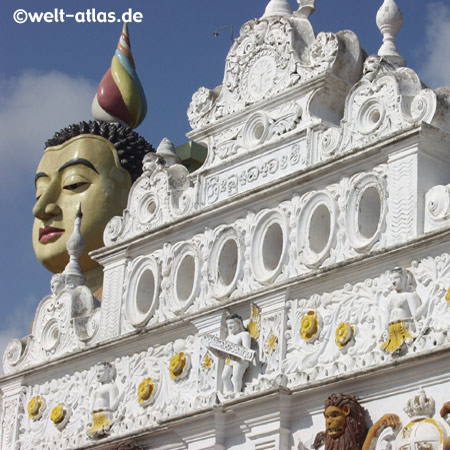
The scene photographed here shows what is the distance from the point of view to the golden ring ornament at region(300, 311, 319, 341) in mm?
19359

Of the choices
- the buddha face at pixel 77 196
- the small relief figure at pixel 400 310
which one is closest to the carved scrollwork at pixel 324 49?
the small relief figure at pixel 400 310

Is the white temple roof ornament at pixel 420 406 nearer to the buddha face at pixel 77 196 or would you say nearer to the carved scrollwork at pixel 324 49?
the carved scrollwork at pixel 324 49

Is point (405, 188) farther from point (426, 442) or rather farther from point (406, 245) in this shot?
point (426, 442)

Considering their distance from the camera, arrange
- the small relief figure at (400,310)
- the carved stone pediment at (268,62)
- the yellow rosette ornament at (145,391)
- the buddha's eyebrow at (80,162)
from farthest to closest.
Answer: the buddha's eyebrow at (80,162) → the yellow rosette ornament at (145,391) → the carved stone pediment at (268,62) → the small relief figure at (400,310)

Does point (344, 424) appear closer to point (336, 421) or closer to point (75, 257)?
point (336, 421)

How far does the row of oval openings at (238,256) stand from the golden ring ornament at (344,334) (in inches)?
46.2

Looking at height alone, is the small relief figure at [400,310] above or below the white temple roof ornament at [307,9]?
below

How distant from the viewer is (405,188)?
18.9 m

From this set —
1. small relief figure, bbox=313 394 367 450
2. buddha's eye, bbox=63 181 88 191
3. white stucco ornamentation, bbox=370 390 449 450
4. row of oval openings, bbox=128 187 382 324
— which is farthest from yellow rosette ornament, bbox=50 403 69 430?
white stucco ornamentation, bbox=370 390 449 450

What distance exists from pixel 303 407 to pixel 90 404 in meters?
Answer: 4.52

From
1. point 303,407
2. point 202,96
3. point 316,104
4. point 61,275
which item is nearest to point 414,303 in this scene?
point 303,407

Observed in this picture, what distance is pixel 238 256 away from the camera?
68.7ft

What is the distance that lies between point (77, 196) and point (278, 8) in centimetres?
629

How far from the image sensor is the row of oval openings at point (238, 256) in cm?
1959
